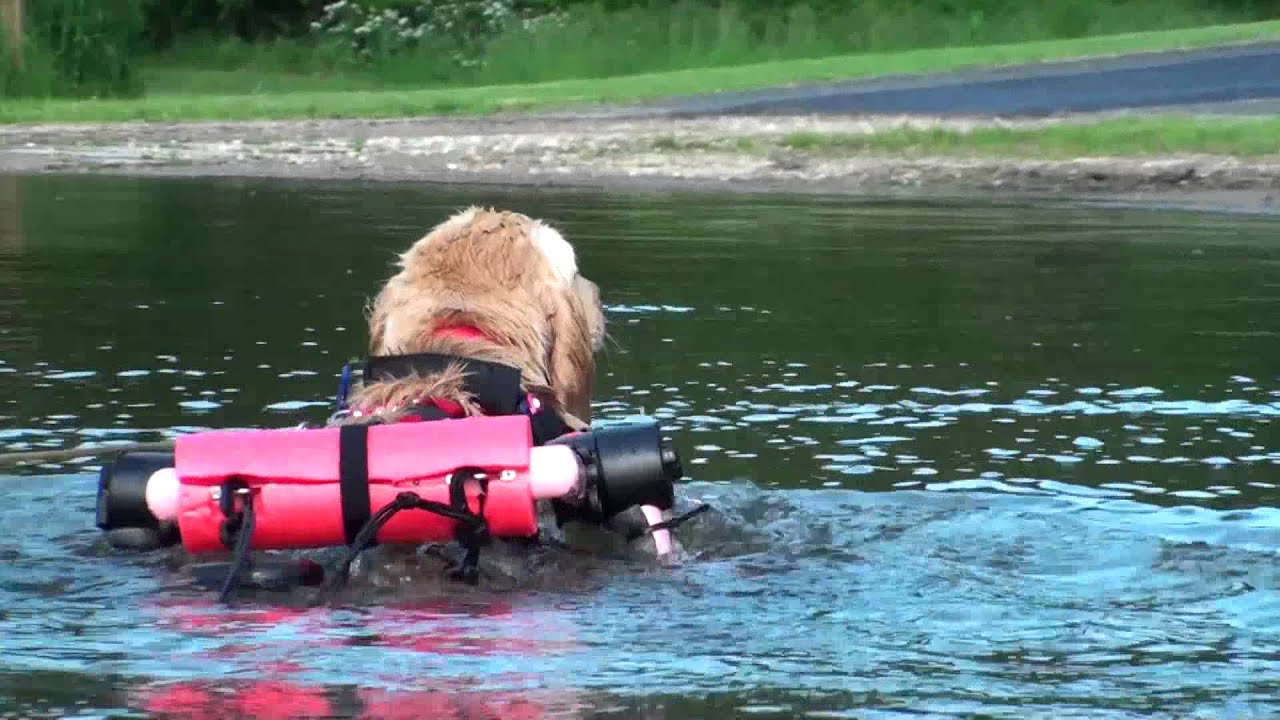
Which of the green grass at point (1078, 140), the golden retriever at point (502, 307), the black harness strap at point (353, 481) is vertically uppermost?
the golden retriever at point (502, 307)

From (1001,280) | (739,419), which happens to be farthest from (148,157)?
(739,419)

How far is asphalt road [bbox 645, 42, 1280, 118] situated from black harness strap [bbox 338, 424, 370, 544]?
64.2 feet

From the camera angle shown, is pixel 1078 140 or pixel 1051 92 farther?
pixel 1051 92

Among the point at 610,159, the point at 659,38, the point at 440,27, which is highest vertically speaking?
the point at 440,27

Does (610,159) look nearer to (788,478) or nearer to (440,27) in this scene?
(788,478)

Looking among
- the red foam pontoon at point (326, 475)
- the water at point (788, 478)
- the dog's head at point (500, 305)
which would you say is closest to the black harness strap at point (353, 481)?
the red foam pontoon at point (326, 475)

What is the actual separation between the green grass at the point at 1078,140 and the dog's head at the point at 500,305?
538 inches

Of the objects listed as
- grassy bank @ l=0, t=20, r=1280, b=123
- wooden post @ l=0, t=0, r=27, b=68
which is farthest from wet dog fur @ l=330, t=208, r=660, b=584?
wooden post @ l=0, t=0, r=27, b=68

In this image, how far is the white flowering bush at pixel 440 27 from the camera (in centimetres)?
3966

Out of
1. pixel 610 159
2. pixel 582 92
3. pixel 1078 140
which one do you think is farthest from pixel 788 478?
pixel 582 92

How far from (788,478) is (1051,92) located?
20.4m

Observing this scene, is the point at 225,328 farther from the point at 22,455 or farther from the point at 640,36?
the point at 640,36

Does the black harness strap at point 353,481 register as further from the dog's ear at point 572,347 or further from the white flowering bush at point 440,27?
the white flowering bush at point 440,27

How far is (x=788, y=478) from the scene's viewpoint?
7930 mm
